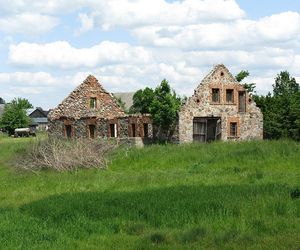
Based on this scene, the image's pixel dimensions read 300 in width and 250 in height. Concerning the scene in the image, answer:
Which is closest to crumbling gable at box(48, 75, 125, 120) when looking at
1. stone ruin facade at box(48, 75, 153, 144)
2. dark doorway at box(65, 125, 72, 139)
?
stone ruin facade at box(48, 75, 153, 144)

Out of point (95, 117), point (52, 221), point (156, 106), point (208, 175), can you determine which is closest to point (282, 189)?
point (208, 175)

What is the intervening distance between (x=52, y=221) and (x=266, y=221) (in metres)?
4.46

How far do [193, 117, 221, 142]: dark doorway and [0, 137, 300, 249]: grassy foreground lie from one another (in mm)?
15814

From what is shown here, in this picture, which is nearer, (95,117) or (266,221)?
(266,221)

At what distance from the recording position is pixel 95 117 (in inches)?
Answer: 1614

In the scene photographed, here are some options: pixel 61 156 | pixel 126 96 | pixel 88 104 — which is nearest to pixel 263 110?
pixel 88 104

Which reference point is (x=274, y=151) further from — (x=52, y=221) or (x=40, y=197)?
(x=52, y=221)

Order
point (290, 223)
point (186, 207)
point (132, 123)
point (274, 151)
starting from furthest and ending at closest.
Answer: point (132, 123)
point (274, 151)
point (186, 207)
point (290, 223)

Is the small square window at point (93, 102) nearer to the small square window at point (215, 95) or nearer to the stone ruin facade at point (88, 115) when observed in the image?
the stone ruin facade at point (88, 115)

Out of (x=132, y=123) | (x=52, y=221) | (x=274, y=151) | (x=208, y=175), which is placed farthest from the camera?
(x=132, y=123)

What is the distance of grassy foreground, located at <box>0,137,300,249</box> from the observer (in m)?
9.40

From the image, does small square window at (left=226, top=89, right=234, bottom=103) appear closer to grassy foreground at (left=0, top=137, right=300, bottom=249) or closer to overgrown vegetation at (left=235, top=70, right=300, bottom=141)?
overgrown vegetation at (left=235, top=70, right=300, bottom=141)

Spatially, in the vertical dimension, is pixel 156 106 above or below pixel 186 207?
above

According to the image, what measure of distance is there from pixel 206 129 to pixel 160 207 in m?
26.7
